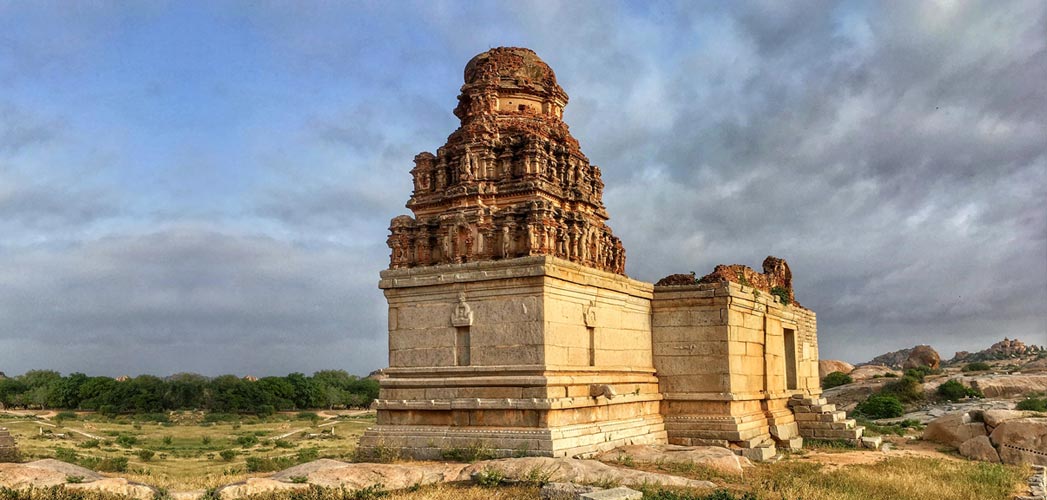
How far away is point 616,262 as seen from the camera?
873 inches


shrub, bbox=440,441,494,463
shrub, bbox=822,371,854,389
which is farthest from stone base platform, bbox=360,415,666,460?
shrub, bbox=822,371,854,389

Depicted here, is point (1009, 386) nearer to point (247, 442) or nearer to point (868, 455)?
point (868, 455)

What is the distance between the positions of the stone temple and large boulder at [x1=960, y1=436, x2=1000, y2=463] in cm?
273

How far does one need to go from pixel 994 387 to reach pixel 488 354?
3937cm

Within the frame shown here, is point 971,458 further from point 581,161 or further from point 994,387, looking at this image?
point 994,387

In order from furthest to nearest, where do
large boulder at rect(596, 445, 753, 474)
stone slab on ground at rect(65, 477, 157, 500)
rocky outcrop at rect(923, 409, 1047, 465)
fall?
rocky outcrop at rect(923, 409, 1047, 465), large boulder at rect(596, 445, 753, 474), stone slab on ground at rect(65, 477, 157, 500)

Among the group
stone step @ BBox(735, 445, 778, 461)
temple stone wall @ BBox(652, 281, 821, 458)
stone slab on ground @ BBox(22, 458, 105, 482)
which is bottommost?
stone step @ BBox(735, 445, 778, 461)

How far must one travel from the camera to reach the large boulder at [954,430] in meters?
22.3

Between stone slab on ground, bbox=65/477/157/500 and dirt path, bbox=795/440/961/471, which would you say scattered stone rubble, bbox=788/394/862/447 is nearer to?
dirt path, bbox=795/440/961/471

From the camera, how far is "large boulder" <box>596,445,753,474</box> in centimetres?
1594

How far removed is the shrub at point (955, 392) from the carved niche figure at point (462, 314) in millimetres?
36391

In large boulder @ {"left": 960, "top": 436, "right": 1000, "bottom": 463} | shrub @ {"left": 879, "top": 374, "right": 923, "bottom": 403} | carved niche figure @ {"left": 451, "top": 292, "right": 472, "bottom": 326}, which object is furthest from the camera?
shrub @ {"left": 879, "top": 374, "right": 923, "bottom": 403}

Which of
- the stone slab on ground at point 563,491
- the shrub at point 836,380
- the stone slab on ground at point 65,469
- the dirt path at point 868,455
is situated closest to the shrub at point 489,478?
the stone slab on ground at point 563,491

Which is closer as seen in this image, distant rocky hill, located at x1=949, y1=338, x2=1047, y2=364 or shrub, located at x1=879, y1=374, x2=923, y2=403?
shrub, located at x1=879, y1=374, x2=923, y2=403
